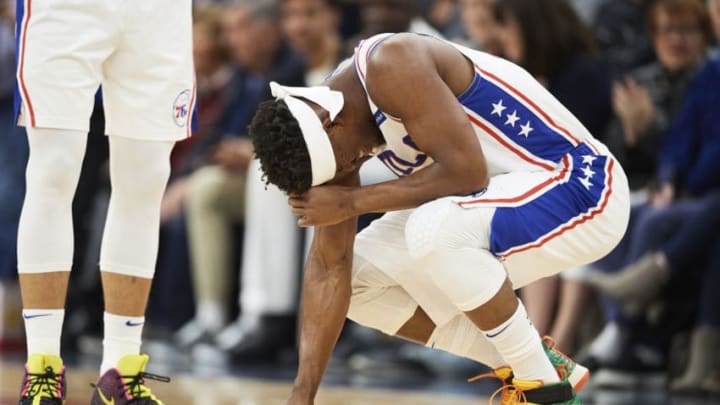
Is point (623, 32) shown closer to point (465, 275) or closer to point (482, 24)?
point (482, 24)

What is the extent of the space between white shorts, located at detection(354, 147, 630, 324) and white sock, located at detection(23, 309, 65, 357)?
2.86 ft

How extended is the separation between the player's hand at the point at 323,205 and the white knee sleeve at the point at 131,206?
0.56 meters

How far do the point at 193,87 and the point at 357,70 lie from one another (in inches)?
24.1

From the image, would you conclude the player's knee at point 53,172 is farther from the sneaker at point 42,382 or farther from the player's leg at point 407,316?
the player's leg at point 407,316

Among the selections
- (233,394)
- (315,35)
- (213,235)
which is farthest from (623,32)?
(233,394)

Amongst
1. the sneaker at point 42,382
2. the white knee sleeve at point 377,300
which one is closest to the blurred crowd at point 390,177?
the white knee sleeve at point 377,300

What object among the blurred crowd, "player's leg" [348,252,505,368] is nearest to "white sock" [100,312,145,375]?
"player's leg" [348,252,505,368]

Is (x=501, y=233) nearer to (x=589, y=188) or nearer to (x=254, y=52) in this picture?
(x=589, y=188)

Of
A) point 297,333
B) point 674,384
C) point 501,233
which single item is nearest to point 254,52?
point 297,333

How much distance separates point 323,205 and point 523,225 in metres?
0.56

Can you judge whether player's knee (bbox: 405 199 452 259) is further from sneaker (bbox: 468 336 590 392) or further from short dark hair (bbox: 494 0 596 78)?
short dark hair (bbox: 494 0 596 78)

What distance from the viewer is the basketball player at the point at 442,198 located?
11.1ft

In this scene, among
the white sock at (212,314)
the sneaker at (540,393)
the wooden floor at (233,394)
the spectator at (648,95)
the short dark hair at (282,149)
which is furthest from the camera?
the white sock at (212,314)

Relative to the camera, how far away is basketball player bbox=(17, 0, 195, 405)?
356 centimetres
